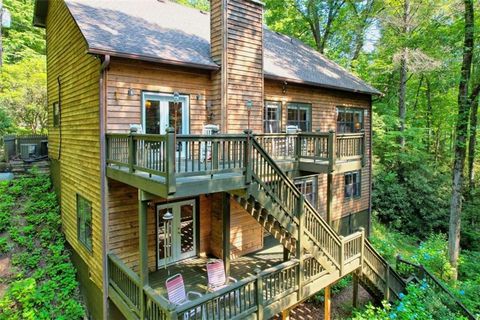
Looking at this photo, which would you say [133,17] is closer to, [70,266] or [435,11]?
[70,266]

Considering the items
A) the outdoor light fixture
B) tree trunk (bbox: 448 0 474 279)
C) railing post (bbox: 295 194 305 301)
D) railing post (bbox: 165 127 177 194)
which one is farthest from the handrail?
railing post (bbox: 165 127 177 194)

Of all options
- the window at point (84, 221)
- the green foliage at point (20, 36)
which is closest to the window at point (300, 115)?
the window at point (84, 221)

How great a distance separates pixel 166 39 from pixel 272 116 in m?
4.25

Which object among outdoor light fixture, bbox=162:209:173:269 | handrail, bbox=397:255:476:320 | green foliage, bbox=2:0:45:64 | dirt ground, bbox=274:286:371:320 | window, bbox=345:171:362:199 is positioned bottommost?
dirt ground, bbox=274:286:371:320

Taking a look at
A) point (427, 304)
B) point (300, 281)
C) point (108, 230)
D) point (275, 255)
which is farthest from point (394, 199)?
point (108, 230)

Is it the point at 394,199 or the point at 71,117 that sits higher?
the point at 71,117

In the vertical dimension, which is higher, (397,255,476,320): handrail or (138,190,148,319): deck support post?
(138,190,148,319): deck support post

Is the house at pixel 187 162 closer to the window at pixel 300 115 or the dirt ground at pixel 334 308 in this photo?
the window at pixel 300 115

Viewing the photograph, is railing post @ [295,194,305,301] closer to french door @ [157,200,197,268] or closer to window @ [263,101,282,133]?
french door @ [157,200,197,268]

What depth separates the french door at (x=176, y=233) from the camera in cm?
832

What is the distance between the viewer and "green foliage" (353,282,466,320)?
25.6ft

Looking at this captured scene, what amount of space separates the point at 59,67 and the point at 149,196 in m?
7.31

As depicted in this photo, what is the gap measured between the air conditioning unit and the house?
100 inches

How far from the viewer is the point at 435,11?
15.2m
